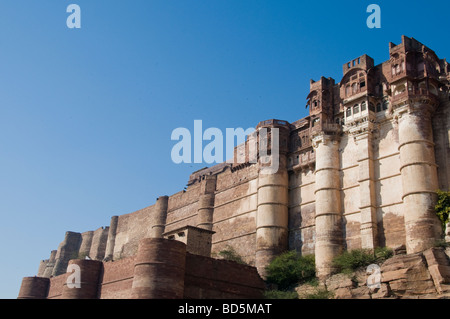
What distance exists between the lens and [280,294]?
24.1m

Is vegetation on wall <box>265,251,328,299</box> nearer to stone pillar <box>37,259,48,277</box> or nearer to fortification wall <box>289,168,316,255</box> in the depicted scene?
fortification wall <box>289,168,316,255</box>

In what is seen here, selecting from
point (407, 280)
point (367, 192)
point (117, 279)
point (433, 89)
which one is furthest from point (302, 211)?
point (117, 279)

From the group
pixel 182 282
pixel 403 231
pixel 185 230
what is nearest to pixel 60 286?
pixel 185 230

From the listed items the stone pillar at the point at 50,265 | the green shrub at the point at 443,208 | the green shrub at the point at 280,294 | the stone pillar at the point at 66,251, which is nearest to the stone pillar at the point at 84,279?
the green shrub at the point at 280,294

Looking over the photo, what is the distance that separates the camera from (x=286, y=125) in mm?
31141

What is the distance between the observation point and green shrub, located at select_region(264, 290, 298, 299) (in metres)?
23.7

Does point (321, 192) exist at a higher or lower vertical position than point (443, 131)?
lower

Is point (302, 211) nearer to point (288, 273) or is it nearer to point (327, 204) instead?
point (327, 204)

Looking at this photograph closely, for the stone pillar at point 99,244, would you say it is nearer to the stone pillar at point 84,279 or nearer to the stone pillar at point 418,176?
the stone pillar at point 84,279

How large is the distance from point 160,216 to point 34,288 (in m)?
11.8

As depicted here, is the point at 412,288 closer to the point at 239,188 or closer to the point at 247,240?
the point at 247,240
